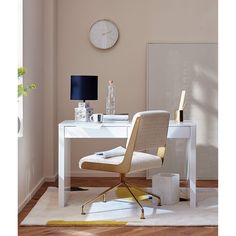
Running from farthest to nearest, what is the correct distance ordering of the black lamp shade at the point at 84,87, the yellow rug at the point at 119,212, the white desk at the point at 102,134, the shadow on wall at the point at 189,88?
the shadow on wall at the point at 189,88
the black lamp shade at the point at 84,87
the white desk at the point at 102,134
the yellow rug at the point at 119,212

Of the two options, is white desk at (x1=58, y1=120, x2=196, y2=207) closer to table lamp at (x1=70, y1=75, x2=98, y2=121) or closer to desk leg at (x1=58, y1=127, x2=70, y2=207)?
desk leg at (x1=58, y1=127, x2=70, y2=207)

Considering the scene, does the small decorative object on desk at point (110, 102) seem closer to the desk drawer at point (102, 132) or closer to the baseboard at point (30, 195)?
the desk drawer at point (102, 132)

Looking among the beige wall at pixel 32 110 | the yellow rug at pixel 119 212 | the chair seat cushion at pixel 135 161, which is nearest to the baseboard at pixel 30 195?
the beige wall at pixel 32 110

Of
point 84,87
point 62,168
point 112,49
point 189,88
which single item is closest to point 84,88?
point 84,87

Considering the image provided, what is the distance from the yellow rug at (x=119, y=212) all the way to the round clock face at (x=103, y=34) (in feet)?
6.59

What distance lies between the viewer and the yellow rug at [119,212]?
13.3 ft

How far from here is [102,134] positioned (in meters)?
4.57

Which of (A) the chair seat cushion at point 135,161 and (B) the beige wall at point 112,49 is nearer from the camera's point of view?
(A) the chair seat cushion at point 135,161

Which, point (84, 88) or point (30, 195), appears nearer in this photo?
point (84, 88)

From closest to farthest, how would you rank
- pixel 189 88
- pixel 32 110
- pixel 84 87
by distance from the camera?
1. pixel 84 87
2. pixel 32 110
3. pixel 189 88

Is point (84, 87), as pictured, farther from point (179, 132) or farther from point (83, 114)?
point (179, 132)

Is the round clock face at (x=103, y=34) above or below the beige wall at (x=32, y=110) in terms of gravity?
above

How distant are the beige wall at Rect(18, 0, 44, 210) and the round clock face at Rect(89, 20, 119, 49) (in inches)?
28.4

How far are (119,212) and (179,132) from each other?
887 mm
